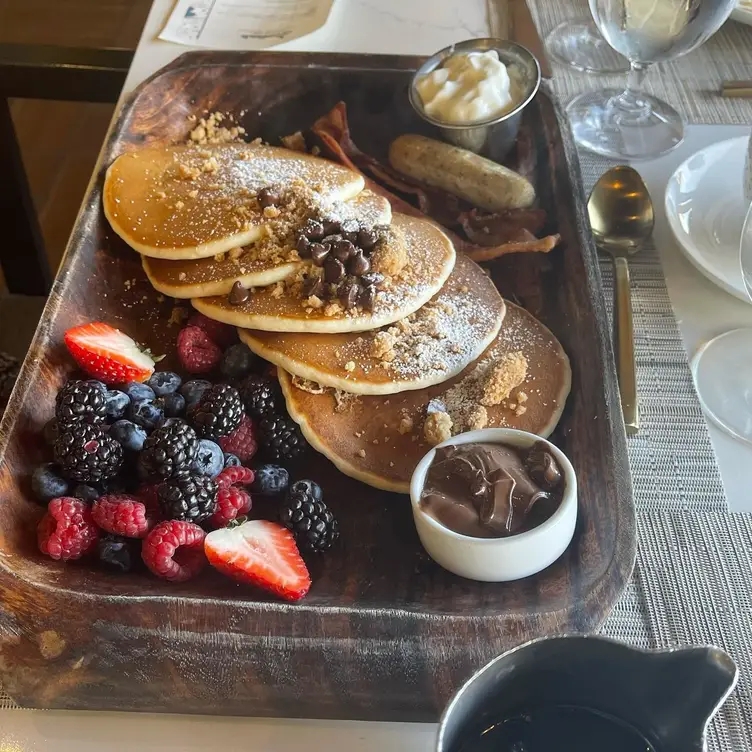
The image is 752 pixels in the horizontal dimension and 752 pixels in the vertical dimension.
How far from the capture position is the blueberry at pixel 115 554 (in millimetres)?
939

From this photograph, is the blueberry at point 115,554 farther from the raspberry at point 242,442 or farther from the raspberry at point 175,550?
the raspberry at point 242,442

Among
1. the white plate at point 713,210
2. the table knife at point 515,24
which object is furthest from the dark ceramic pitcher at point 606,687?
the table knife at point 515,24

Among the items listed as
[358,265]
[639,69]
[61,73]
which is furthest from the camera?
[61,73]

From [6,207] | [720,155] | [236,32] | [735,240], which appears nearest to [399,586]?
[735,240]

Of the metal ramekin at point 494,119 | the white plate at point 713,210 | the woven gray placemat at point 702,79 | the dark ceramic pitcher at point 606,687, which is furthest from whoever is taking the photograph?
the woven gray placemat at point 702,79

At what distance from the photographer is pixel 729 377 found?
123 cm

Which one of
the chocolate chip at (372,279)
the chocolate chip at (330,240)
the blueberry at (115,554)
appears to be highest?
the chocolate chip at (330,240)

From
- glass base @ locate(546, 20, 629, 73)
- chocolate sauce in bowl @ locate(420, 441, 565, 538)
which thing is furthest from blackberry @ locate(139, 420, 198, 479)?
glass base @ locate(546, 20, 629, 73)

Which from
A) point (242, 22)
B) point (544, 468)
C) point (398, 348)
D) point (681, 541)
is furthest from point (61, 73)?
point (681, 541)

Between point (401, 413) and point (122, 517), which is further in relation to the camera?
point (401, 413)

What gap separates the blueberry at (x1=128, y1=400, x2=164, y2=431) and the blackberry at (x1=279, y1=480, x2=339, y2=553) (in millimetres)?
218

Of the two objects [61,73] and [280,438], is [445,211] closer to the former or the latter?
[280,438]

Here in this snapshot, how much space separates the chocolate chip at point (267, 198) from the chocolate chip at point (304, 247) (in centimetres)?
11

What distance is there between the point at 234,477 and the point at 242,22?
1384 mm
